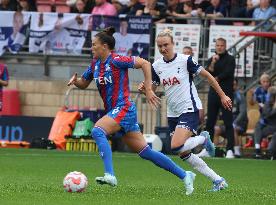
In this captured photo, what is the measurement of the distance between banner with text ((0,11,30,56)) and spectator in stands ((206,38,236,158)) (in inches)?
256

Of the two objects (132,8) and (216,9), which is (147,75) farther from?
(132,8)

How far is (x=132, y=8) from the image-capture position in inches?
1054

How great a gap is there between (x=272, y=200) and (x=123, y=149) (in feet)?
41.3

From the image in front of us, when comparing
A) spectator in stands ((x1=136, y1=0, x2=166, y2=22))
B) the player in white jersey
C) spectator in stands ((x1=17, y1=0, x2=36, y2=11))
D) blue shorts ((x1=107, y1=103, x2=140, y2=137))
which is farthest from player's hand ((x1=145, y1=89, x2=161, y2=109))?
spectator in stands ((x1=17, y1=0, x2=36, y2=11))

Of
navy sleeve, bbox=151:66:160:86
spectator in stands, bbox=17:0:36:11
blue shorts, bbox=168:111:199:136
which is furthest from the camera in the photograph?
spectator in stands, bbox=17:0:36:11

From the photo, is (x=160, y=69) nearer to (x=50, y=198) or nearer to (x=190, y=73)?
(x=190, y=73)

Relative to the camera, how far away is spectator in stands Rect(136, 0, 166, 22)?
1026 inches

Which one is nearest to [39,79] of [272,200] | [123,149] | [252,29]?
[123,149]

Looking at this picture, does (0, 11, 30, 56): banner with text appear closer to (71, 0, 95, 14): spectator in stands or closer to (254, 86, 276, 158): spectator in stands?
(71, 0, 95, 14): spectator in stands

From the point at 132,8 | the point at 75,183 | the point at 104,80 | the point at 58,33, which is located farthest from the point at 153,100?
the point at 58,33

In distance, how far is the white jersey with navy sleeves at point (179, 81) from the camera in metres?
14.2

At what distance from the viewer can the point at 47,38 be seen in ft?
89.0

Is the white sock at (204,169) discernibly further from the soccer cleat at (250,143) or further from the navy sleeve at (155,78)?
the soccer cleat at (250,143)

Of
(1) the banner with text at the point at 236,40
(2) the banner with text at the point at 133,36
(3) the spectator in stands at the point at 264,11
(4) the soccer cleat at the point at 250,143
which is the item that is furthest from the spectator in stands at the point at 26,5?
(4) the soccer cleat at the point at 250,143
